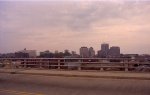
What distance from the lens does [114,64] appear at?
23.7m

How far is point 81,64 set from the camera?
2589 centimetres

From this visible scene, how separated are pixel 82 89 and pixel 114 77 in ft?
15.4

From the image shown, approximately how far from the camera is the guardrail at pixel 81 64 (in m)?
22.7

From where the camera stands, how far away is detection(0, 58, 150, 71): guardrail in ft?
74.3

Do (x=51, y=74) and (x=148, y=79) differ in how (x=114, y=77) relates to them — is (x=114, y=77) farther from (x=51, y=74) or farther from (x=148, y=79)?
(x=51, y=74)

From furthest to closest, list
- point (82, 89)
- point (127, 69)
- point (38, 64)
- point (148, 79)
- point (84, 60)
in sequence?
point (38, 64), point (84, 60), point (127, 69), point (148, 79), point (82, 89)

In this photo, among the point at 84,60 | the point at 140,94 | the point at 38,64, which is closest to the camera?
the point at 140,94

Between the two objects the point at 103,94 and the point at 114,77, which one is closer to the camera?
the point at 103,94

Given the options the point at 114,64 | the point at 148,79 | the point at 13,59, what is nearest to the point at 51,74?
the point at 114,64

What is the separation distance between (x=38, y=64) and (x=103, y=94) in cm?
1517

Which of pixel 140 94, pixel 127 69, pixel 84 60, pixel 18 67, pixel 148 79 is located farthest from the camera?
pixel 18 67

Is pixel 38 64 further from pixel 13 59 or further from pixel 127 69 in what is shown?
pixel 127 69

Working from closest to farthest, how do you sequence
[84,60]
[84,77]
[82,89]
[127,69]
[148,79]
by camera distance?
1. [82,89]
2. [148,79]
3. [84,77]
4. [127,69]
5. [84,60]

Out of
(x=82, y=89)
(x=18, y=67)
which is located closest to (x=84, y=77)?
(x=82, y=89)
